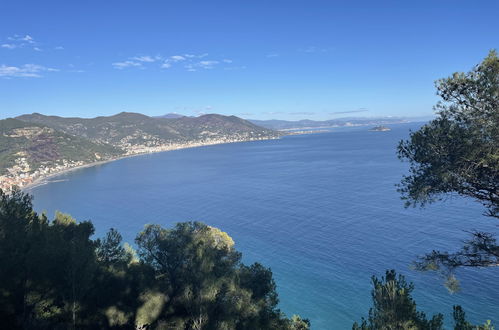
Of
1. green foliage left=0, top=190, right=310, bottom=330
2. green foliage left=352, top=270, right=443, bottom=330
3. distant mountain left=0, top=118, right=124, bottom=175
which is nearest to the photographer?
green foliage left=352, top=270, right=443, bottom=330

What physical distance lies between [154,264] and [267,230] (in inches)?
1227

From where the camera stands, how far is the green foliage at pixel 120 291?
14625mm

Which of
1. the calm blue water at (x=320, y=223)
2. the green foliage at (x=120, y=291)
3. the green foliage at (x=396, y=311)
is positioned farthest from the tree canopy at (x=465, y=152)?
the calm blue water at (x=320, y=223)

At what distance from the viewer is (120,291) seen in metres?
17.5

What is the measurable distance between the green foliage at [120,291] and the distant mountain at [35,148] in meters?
149

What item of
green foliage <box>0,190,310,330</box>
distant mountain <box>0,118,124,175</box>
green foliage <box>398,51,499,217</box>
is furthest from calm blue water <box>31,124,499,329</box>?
distant mountain <box>0,118,124,175</box>

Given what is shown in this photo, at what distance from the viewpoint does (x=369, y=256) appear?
37.2 meters

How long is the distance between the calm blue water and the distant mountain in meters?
55.0

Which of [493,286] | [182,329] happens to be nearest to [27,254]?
[182,329]

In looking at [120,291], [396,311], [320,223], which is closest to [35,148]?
[320,223]

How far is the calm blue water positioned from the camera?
2917 cm

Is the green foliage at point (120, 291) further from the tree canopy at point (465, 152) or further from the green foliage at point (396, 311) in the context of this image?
the tree canopy at point (465, 152)

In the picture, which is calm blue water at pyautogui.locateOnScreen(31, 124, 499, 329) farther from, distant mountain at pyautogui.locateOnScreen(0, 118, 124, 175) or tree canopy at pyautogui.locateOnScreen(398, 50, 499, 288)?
distant mountain at pyautogui.locateOnScreen(0, 118, 124, 175)

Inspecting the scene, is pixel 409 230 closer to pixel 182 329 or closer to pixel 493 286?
pixel 493 286
